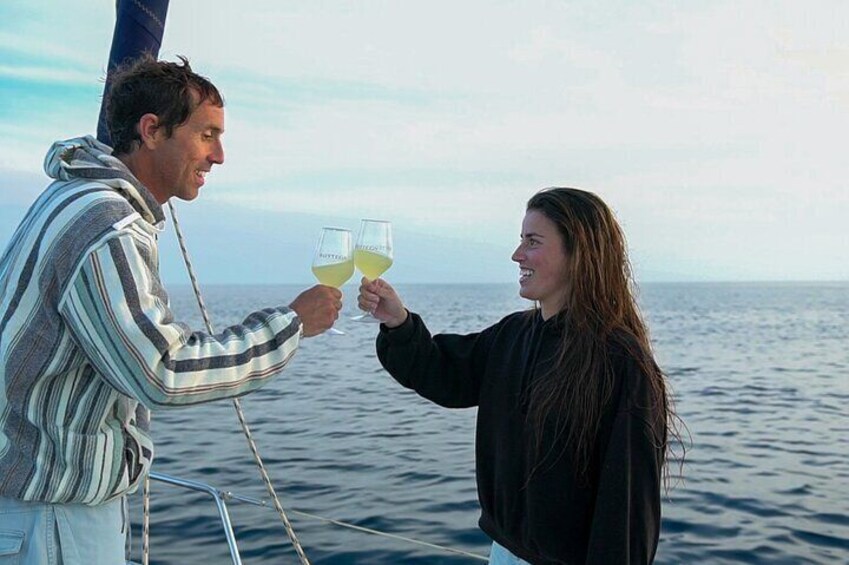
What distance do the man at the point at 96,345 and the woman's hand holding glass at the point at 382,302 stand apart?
22.5 inches

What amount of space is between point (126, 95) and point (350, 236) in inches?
27.2

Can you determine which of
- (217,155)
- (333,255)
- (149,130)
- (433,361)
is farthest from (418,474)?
(149,130)

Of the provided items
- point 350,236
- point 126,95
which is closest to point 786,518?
point 350,236

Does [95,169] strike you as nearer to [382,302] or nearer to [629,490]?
[382,302]

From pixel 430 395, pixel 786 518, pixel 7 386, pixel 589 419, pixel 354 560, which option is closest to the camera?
pixel 7 386

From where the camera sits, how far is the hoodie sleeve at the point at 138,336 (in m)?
1.67

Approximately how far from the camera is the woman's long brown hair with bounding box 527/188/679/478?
2242mm

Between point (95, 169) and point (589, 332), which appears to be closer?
point (95, 169)

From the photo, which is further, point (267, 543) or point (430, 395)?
point (267, 543)

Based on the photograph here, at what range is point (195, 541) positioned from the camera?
6.25 meters

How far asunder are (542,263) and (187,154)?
1.07 metres

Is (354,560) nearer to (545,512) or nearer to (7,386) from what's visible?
(545,512)

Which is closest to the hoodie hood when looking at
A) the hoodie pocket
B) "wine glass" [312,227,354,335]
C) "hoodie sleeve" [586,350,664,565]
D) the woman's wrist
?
"wine glass" [312,227,354,335]

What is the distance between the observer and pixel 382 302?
2.64 m
